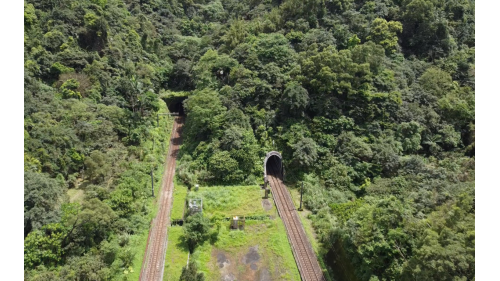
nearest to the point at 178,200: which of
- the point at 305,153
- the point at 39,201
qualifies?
the point at 39,201

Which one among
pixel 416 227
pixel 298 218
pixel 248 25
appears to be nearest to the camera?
pixel 416 227

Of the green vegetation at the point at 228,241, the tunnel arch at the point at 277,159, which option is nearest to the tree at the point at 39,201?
the green vegetation at the point at 228,241

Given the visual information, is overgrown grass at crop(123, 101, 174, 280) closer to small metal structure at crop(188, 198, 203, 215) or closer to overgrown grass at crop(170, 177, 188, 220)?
overgrown grass at crop(170, 177, 188, 220)

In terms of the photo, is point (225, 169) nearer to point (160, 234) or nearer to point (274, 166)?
point (274, 166)

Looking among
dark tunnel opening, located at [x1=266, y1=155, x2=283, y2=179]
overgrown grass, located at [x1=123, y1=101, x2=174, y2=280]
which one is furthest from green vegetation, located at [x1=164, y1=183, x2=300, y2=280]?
dark tunnel opening, located at [x1=266, y1=155, x2=283, y2=179]

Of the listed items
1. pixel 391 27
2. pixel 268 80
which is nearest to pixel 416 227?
pixel 268 80

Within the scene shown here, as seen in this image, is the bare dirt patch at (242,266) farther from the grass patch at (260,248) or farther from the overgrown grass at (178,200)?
the overgrown grass at (178,200)

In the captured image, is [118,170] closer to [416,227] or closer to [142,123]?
[142,123]

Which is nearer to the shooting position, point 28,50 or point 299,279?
point 299,279
